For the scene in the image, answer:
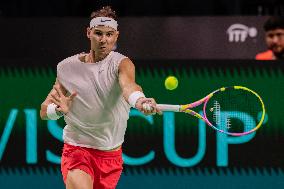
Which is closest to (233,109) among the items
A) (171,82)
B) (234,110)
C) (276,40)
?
(234,110)

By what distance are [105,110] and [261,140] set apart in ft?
6.51

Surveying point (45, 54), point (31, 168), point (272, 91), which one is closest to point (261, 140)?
point (272, 91)

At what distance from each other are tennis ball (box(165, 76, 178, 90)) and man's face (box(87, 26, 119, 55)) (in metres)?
1.41

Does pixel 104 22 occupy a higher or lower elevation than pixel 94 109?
higher

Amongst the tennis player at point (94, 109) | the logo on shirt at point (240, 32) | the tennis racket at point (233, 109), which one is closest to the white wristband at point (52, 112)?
the tennis player at point (94, 109)

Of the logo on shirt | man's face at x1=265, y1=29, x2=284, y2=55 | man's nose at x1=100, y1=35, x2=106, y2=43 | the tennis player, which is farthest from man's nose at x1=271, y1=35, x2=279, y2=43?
man's nose at x1=100, y1=35, x2=106, y2=43

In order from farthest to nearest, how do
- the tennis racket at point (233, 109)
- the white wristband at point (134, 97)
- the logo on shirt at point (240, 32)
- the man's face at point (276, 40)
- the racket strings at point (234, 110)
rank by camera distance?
the logo on shirt at point (240, 32) → the man's face at point (276, 40) → the racket strings at point (234, 110) → the tennis racket at point (233, 109) → the white wristband at point (134, 97)

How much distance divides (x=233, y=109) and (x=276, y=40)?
124 centimetres

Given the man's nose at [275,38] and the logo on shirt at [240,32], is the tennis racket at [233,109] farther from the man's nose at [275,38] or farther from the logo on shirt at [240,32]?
the logo on shirt at [240,32]

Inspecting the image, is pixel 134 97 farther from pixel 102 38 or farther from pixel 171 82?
pixel 171 82

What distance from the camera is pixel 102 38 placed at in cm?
471

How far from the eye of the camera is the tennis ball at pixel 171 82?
608 centimetres

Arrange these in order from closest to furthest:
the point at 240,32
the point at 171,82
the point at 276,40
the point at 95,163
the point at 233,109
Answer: the point at 95,163
the point at 233,109
the point at 171,82
the point at 276,40
the point at 240,32

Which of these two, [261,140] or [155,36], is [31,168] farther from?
[155,36]
